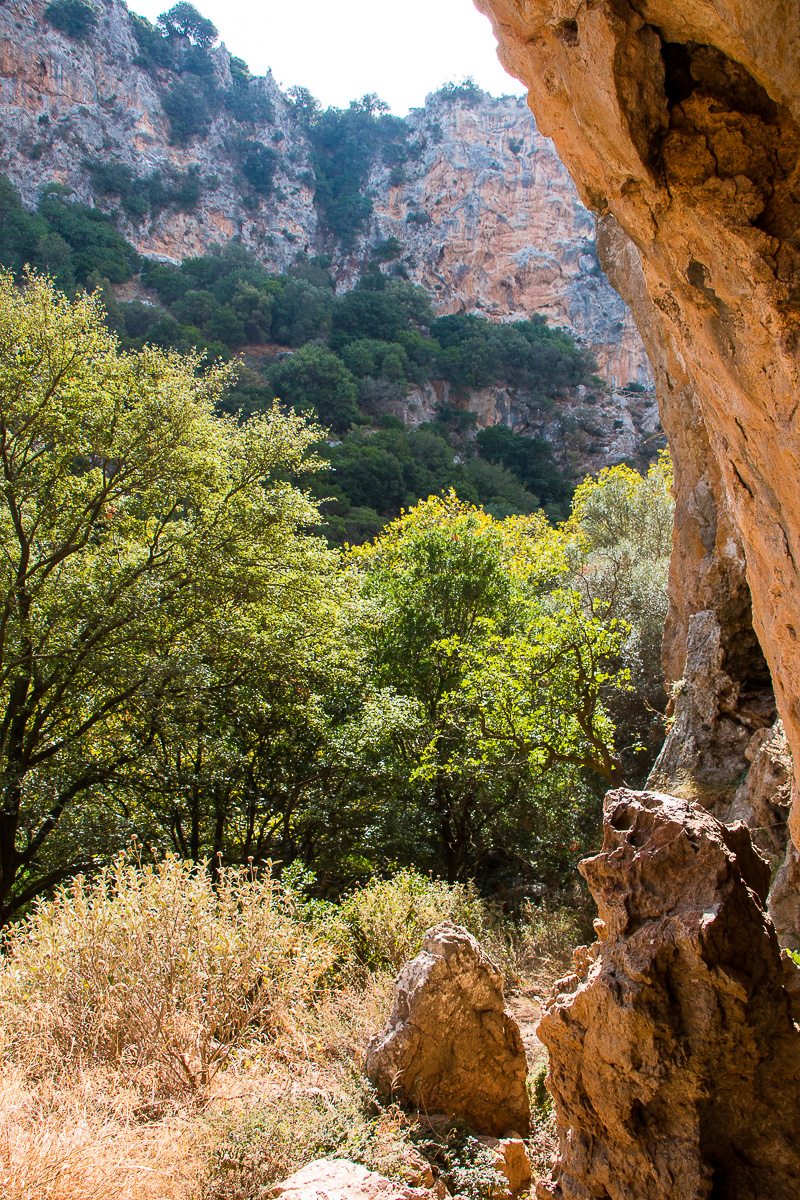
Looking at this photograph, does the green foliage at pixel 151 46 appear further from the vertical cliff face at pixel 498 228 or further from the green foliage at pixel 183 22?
the vertical cliff face at pixel 498 228

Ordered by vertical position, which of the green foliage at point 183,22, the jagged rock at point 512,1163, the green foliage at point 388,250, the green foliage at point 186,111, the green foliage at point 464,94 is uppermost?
the green foliage at point 183,22

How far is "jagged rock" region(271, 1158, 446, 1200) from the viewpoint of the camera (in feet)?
9.80

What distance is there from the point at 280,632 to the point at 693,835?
8.32 meters

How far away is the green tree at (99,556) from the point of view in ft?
29.5

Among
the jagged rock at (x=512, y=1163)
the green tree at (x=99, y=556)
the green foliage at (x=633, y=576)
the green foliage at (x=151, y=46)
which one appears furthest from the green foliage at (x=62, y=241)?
the jagged rock at (x=512, y=1163)

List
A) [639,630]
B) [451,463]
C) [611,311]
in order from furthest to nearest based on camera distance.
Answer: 1. [611,311]
2. [451,463]
3. [639,630]

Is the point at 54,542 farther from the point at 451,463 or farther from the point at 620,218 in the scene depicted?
the point at 451,463

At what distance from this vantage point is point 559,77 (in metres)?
3.69

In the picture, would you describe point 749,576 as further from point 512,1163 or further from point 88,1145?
point 88,1145

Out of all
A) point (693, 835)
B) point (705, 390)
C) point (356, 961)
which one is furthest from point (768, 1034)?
point (356, 961)

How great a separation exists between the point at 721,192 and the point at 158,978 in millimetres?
5682

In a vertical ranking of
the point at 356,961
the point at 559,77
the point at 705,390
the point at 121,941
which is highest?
the point at 559,77

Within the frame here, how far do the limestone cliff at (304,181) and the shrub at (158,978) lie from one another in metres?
57.3

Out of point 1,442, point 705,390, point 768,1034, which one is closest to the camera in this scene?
point 768,1034
